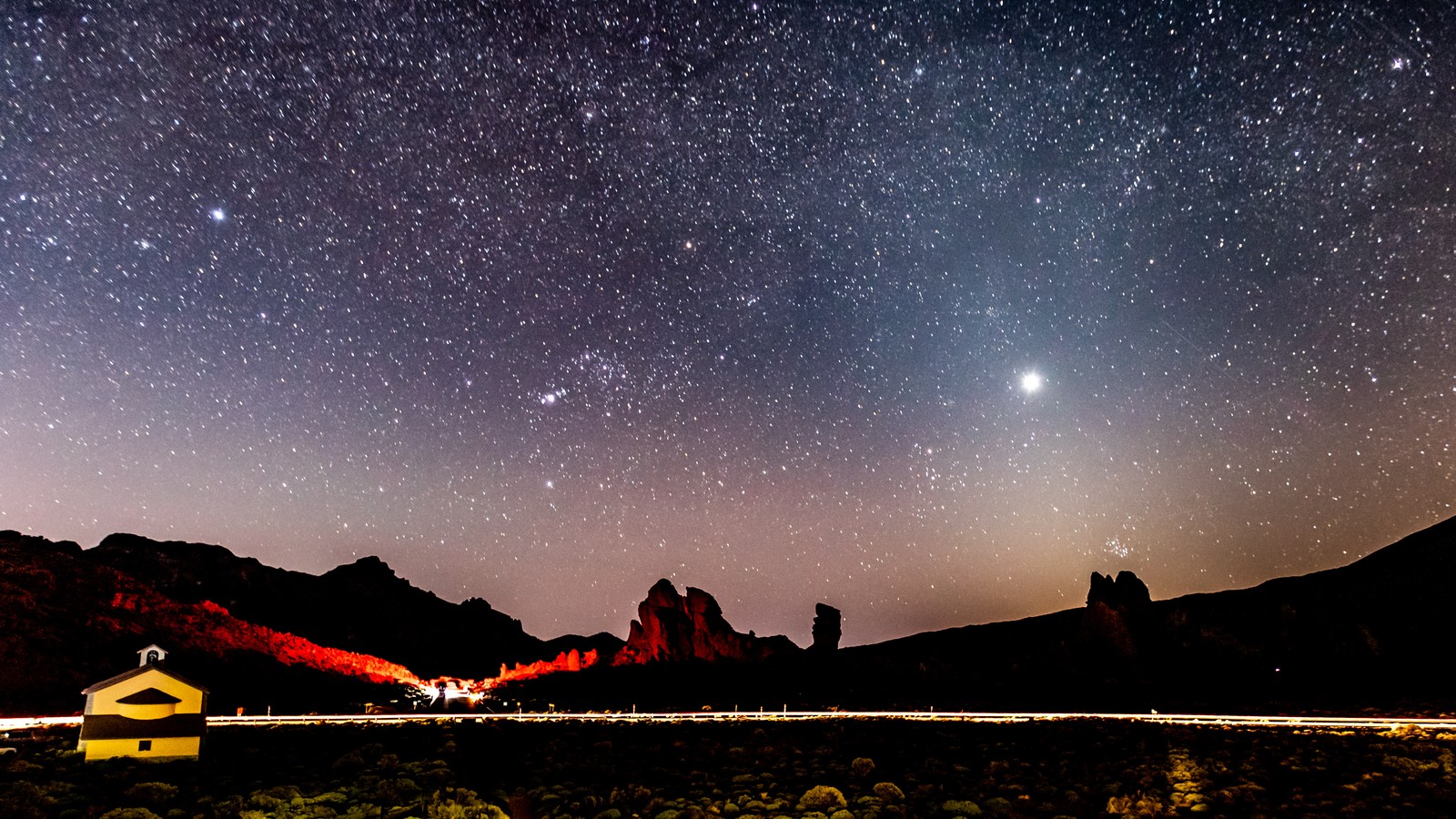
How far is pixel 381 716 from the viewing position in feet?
140

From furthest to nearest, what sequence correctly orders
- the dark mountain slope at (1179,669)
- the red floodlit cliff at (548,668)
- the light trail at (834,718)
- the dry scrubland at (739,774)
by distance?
the red floodlit cliff at (548,668) → the dark mountain slope at (1179,669) → the light trail at (834,718) → the dry scrubland at (739,774)

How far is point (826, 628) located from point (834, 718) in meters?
51.9

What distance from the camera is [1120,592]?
91.4 meters

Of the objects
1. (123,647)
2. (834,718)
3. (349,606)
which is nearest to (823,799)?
(834,718)

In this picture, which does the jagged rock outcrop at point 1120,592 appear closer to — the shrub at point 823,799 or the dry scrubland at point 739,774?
the dry scrubland at point 739,774

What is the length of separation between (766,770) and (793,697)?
3440 centimetres

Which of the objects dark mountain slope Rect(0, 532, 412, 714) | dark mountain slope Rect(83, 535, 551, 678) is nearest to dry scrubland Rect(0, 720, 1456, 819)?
dark mountain slope Rect(0, 532, 412, 714)

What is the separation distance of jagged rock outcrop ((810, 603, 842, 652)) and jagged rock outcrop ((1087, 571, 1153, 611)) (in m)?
27.9

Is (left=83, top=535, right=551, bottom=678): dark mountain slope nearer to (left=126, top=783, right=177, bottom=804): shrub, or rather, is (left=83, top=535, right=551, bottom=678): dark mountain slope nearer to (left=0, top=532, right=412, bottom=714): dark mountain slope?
(left=0, top=532, right=412, bottom=714): dark mountain slope

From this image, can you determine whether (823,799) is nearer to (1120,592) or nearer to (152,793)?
(152,793)

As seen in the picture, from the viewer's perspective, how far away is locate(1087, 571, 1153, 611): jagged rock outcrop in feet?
294

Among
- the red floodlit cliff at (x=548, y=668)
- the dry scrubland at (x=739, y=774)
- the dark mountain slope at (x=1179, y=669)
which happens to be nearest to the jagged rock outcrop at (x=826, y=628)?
the dark mountain slope at (x=1179, y=669)

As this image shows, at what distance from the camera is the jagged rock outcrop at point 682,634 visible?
8938 centimetres

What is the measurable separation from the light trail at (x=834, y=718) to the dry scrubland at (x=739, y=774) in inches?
118
